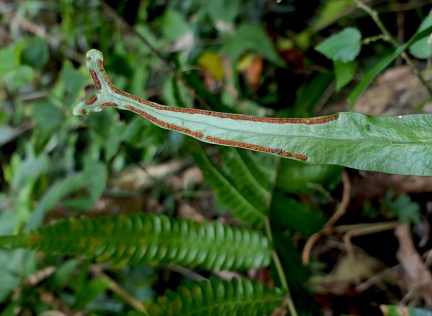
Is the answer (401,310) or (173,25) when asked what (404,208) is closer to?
(401,310)

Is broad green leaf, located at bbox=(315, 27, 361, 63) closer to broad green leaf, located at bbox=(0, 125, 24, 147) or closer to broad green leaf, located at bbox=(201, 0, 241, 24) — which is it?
broad green leaf, located at bbox=(201, 0, 241, 24)

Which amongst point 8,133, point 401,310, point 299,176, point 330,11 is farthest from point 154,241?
point 8,133

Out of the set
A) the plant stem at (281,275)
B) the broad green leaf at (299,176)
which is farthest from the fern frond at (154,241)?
the broad green leaf at (299,176)

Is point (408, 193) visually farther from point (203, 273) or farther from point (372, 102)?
point (203, 273)

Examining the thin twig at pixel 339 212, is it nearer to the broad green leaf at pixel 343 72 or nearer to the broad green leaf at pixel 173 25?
the broad green leaf at pixel 343 72

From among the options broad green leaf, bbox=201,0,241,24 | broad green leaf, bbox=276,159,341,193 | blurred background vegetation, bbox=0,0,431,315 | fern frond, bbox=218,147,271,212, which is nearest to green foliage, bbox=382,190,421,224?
blurred background vegetation, bbox=0,0,431,315

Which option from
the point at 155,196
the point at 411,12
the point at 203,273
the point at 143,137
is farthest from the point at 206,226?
the point at 411,12
